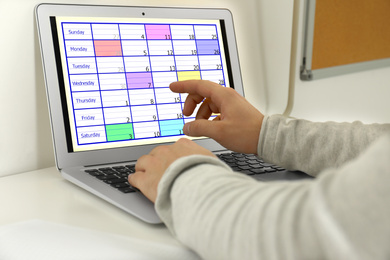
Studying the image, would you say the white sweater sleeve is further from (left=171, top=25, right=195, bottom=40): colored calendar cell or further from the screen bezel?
(left=171, top=25, right=195, bottom=40): colored calendar cell

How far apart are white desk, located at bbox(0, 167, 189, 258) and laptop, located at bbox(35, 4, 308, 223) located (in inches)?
1.6

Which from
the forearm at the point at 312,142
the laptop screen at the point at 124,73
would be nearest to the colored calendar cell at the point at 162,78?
the laptop screen at the point at 124,73

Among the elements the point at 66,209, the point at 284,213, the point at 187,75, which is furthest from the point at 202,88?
the point at 284,213

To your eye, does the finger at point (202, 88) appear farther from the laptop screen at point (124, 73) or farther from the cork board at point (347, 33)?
the cork board at point (347, 33)

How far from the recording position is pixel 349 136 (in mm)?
624

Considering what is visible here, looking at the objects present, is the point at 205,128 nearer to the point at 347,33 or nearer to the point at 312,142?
the point at 312,142

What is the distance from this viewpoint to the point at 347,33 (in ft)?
3.26

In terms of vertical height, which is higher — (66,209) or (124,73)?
(124,73)

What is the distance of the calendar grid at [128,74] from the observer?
0.75 meters

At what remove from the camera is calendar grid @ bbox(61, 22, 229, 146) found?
0.75 m

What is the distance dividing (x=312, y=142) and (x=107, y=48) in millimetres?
412

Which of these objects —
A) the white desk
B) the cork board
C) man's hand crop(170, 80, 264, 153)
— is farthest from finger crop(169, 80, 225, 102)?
the cork board

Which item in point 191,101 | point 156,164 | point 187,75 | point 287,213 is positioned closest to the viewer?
point 287,213

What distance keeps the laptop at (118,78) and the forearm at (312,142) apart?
3 centimetres
